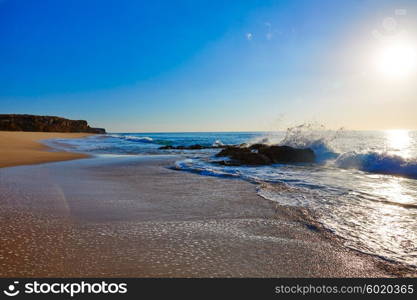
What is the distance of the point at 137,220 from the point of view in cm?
425

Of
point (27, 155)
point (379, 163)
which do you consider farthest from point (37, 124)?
point (379, 163)

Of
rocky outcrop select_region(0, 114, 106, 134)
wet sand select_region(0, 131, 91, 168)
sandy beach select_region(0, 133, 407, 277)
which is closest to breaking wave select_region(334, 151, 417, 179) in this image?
sandy beach select_region(0, 133, 407, 277)

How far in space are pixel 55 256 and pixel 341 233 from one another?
3546 mm

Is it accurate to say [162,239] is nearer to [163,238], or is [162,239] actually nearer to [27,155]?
[163,238]

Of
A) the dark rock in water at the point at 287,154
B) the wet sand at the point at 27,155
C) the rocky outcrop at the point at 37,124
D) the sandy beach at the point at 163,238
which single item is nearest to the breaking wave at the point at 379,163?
the dark rock in water at the point at 287,154

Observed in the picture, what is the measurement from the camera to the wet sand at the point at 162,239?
274cm

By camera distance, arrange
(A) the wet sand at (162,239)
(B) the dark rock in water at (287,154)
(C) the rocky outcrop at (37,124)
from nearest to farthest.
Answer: (A) the wet sand at (162,239), (B) the dark rock in water at (287,154), (C) the rocky outcrop at (37,124)

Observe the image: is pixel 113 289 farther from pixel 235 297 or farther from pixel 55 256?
pixel 235 297

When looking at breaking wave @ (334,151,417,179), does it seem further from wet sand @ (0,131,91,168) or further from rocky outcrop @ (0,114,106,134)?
rocky outcrop @ (0,114,106,134)

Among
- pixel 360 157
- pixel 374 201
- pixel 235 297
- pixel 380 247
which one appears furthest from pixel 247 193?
pixel 360 157

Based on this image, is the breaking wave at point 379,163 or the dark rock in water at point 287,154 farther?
the dark rock in water at point 287,154

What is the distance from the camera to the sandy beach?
2742 millimetres

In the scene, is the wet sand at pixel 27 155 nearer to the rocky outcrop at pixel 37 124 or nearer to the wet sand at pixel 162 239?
the wet sand at pixel 162 239

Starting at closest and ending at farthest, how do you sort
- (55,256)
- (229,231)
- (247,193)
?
(55,256) → (229,231) → (247,193)
